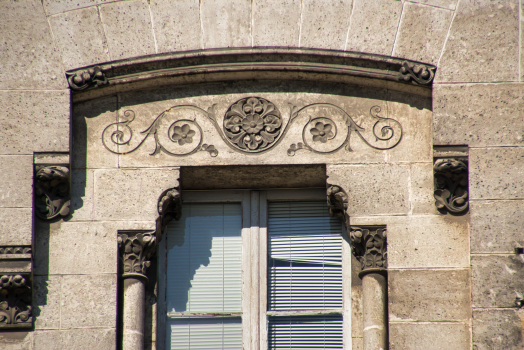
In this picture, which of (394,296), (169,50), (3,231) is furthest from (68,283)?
(394,296)

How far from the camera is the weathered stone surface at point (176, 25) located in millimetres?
7594

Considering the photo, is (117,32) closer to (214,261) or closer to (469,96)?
(214,261)

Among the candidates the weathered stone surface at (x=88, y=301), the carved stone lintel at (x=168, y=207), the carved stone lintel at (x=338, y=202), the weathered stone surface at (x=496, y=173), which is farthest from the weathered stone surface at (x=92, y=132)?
the weathered stone surface at (x=496, y=173)

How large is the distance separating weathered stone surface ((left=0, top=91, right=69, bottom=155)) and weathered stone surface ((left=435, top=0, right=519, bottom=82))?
338 centimetres

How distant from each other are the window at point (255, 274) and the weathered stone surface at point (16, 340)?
1.16 m

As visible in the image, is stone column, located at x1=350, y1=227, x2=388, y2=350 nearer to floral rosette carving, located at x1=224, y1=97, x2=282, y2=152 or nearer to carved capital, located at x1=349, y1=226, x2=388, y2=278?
carved capital, located at x1=349, y1=226, x2=388, y2=278

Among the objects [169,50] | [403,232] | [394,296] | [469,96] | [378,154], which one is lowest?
[394,296]

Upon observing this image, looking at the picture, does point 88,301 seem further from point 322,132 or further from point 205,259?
point 322,132

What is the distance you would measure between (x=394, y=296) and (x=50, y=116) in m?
3.42

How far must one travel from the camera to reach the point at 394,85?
7.62 m

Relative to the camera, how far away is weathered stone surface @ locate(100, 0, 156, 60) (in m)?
7.58

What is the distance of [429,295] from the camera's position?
7.00 meters

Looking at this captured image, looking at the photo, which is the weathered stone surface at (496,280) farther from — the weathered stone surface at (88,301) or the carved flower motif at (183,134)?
the weathered stone surface at (88,301)

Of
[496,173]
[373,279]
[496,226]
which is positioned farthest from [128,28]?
[496,226]
